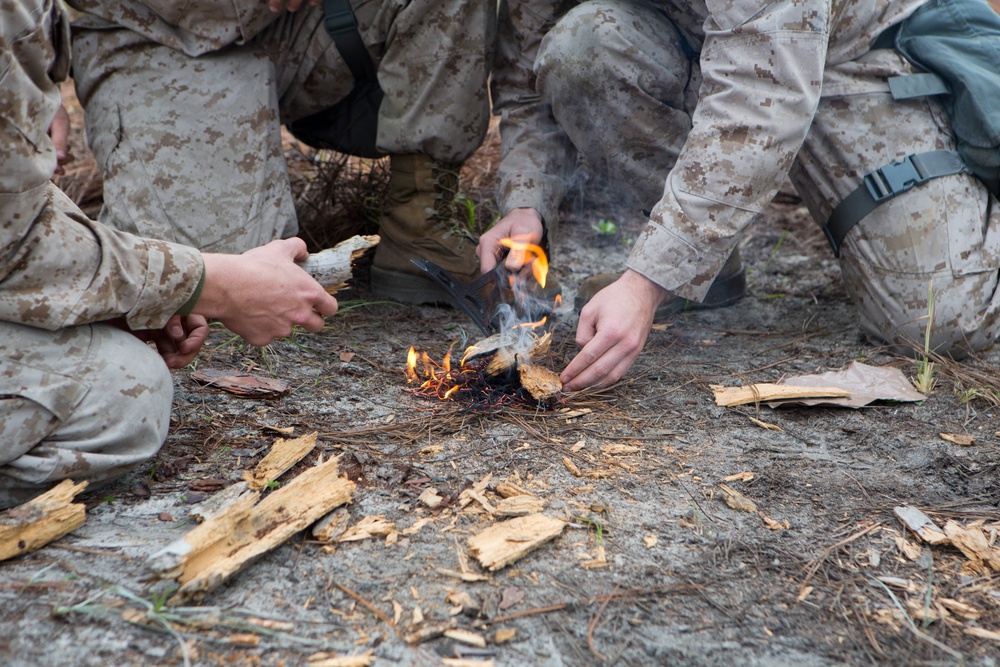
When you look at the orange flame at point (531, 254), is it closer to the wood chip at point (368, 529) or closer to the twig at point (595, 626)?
the wood chip at point (368, 529)

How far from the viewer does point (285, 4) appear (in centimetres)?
327

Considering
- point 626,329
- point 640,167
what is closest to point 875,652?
point 626,329

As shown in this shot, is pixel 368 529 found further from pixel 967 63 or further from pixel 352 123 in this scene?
pixel 967 63

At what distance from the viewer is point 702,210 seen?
97.7 inches

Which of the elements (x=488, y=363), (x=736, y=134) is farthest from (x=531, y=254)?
(x=736, y=134)

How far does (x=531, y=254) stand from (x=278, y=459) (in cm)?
120

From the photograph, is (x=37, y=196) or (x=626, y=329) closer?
(x=37, y=196)

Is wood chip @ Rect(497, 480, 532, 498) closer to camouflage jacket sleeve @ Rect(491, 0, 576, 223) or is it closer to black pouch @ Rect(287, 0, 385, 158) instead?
camouflage jacket sleeve @ Rect(491, 0, 576, 223)

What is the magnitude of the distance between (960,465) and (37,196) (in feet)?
7.82

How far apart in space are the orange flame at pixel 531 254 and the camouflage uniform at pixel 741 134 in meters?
0.24

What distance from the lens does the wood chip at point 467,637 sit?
157 centimetres

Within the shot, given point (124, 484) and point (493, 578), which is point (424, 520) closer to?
point (493, 578)

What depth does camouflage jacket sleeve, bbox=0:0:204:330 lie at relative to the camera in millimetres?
1695

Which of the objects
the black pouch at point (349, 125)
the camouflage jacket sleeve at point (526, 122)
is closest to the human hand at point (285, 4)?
the black pouch at point (349, 125)
